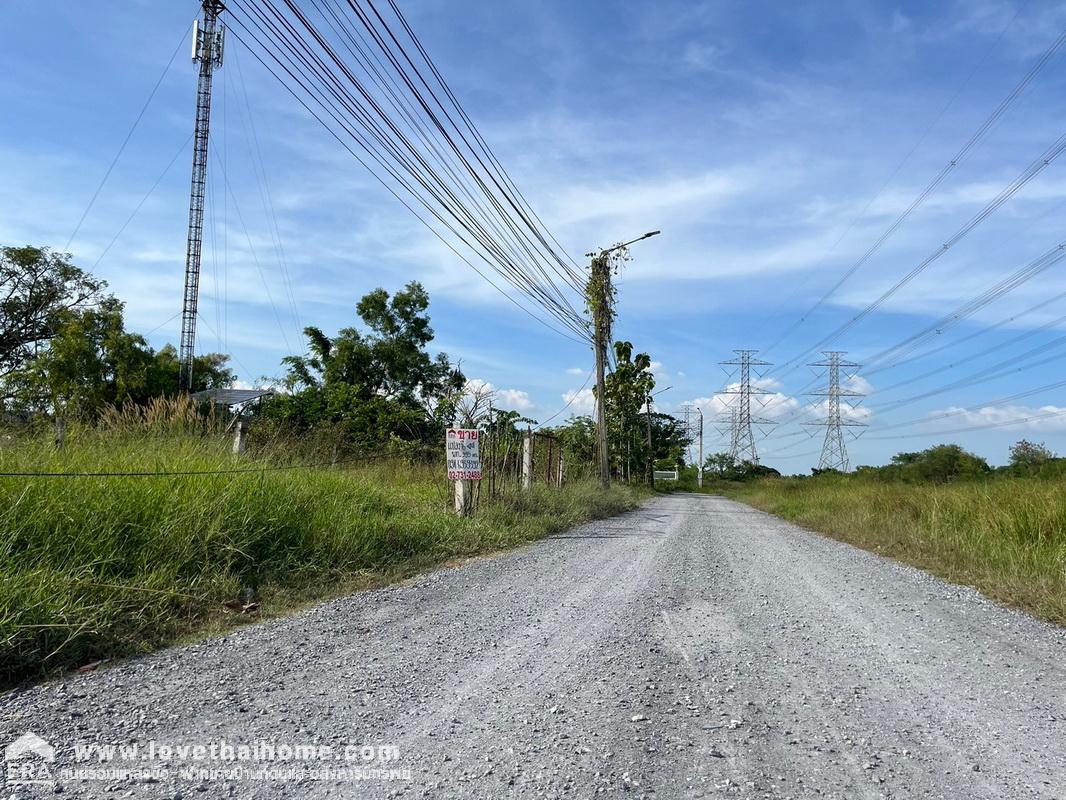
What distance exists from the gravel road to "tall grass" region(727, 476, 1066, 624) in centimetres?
124

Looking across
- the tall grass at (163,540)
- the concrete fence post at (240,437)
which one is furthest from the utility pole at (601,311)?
the concrete fence post at (240,437)

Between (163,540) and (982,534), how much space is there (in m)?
10.5

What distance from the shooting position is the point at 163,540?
5.90 meters

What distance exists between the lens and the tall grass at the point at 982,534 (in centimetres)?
725

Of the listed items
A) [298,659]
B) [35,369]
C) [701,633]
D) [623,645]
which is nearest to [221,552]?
[298,659]

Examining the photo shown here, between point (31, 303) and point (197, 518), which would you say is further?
point (31, 303)

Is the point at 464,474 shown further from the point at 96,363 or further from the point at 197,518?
the point at 96,363

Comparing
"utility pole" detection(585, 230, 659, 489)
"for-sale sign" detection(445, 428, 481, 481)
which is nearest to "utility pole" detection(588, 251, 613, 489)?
"utility pole" detection(585, 230, 659, 489)

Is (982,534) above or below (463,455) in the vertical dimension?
below

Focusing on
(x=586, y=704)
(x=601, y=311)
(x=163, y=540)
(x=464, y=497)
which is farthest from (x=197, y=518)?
(x=601, y=311)

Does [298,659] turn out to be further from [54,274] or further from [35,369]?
[54,274]

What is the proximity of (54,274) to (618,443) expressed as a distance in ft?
92.8

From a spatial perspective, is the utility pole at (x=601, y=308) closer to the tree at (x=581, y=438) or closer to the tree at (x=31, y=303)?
the tree at (x=581, y=438)

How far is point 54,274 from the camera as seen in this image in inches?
1292
